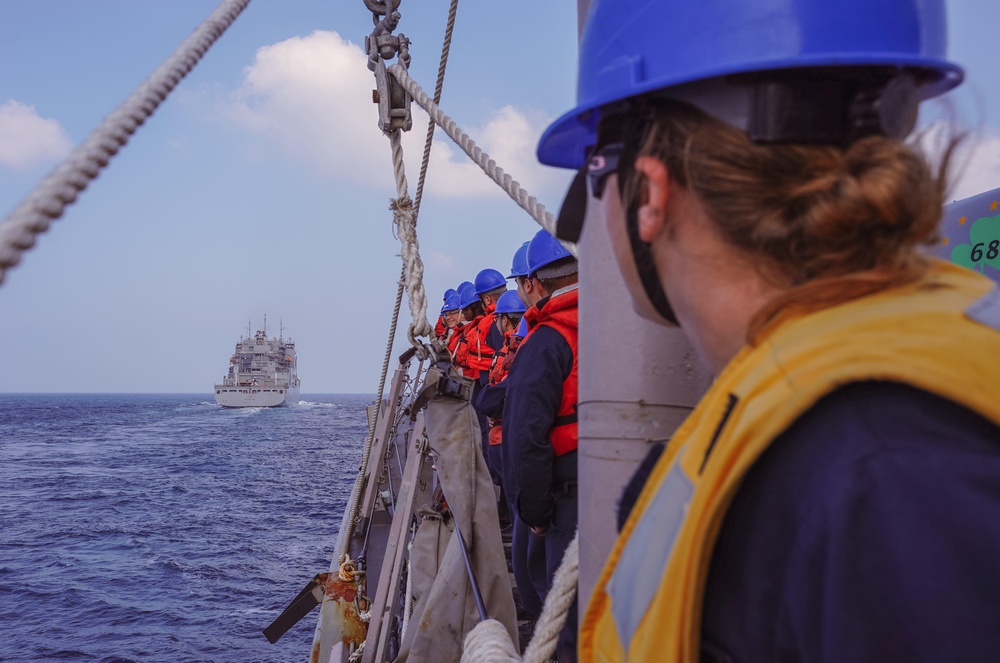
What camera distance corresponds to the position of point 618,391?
1.42 metres

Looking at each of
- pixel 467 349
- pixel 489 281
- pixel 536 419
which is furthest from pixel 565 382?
pixel 489 281

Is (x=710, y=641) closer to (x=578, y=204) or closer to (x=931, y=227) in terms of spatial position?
(x=931, y=227)

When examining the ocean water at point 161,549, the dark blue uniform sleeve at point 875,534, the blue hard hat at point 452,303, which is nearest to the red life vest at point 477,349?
the blue hard hat at point 452,303

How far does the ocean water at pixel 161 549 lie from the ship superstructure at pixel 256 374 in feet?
154

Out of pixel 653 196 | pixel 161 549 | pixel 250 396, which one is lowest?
pixel 161 549

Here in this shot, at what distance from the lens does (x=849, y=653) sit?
646 millimetres

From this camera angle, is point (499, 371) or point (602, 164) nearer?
point (602, 164)

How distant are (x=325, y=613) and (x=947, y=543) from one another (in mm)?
5817

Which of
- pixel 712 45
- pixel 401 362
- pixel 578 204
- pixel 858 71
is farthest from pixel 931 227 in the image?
pixel 401 362

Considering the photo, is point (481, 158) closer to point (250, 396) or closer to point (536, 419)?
point (536, 419)

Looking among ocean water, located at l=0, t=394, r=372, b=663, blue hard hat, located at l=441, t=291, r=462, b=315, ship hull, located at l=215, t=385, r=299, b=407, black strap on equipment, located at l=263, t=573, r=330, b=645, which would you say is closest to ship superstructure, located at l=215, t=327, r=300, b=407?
ship hull, located at l=215, t=385, r=299, b=407

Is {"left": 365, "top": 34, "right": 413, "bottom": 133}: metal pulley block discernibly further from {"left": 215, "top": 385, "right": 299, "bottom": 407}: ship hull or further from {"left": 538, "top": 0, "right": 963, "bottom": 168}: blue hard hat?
{"left": 215, "top": 385, "right": 299, "bottom": 407}: ship hull

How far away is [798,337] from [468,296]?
1313 cm

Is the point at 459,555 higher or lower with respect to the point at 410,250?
lower
